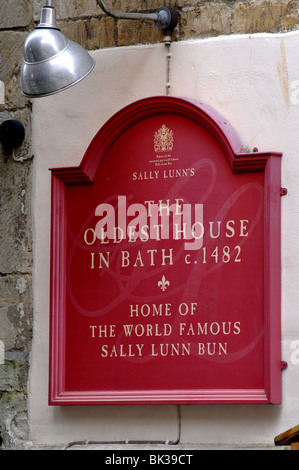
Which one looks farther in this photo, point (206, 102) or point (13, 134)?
point (13, 134)

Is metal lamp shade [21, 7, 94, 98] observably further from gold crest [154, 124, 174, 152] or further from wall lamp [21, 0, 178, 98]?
gold crest [154, 124, 174, 152]

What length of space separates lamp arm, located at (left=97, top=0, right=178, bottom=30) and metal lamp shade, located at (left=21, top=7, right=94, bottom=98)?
44cm

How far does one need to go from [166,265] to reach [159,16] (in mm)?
1217

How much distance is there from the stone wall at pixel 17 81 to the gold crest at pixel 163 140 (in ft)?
1.60

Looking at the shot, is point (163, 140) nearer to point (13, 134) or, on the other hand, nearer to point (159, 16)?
point (159, 16)

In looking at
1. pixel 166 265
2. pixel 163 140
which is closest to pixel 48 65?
pixel 163 140

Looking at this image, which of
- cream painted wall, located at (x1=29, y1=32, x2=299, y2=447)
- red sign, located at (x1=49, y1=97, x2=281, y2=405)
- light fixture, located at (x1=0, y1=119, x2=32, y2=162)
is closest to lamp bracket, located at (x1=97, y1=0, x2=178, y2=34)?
cream painted wall, located at (x1=29, y1=32, x2=299, y2=447)

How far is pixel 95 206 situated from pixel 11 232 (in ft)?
1.64

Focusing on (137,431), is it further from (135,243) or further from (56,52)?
(56,52)

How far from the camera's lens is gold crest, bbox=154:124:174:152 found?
5.35 metres

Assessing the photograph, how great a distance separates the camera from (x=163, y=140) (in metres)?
5.37

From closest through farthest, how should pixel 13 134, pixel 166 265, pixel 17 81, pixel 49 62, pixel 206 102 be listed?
pixel 49 62
pixel 166 265
pixel 206 102
pixel 13 134
pixel 17 81

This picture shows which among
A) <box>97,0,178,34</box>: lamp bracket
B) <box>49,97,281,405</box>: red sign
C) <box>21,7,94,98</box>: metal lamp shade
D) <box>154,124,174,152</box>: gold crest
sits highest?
<box>97,0,178,34</box>: lamp bracket

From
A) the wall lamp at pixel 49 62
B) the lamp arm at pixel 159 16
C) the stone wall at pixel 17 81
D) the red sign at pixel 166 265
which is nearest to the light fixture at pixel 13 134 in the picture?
the stone wall at pixel 17 81
